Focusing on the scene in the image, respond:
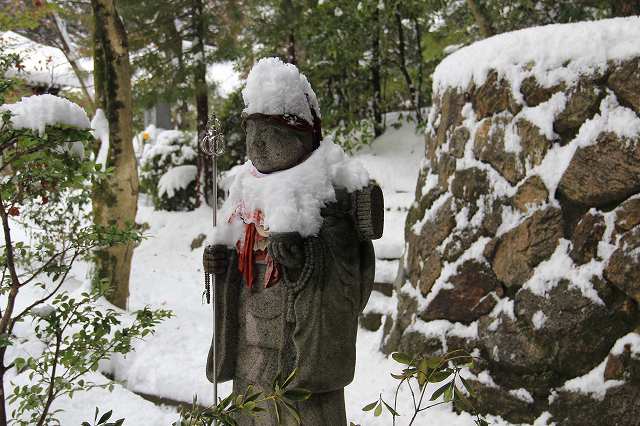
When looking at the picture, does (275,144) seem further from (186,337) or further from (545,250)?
(186,337)

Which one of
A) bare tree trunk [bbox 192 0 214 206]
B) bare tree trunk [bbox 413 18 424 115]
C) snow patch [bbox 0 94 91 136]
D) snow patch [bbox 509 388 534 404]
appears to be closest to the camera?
snow patch [bbox 0 94 91 136]

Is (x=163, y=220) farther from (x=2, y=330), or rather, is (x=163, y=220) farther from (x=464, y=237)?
(x=2, y=330)

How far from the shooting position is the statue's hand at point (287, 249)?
6.41 ft

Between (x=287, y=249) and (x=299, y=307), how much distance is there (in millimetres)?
219

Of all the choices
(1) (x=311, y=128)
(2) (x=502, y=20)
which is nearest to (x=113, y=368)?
(1) (x=311, y=128)

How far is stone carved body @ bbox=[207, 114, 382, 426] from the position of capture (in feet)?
6.58

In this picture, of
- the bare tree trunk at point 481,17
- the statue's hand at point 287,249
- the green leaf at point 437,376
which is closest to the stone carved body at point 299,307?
the statue's hand at point 287,249

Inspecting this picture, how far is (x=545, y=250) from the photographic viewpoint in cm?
371

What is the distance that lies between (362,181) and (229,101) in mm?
8556

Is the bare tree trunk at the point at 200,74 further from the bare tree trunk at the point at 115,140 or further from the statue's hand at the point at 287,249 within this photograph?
the statue's hand at the point at 287,249

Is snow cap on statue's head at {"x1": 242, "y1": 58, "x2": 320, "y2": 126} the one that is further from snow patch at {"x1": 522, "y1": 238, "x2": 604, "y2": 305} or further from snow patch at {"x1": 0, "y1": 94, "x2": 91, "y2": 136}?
snow patch at {"x1": 522, "y1": 238, "x2": 604, "y2": 305}

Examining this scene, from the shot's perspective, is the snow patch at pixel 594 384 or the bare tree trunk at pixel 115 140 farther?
the bare tree trunk at pixel 115 140

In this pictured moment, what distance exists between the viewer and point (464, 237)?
165 inches

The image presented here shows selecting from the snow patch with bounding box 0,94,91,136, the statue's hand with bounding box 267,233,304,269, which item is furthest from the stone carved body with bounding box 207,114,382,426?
the snow patch with bounding box 0,94,91,136
